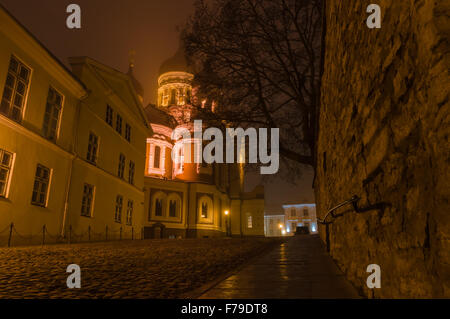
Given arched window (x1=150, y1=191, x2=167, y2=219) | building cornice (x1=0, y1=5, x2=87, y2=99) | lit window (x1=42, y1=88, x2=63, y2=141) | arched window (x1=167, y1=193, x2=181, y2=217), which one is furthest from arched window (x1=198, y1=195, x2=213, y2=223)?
lit window (x1=42, y1=88, x2=63, y2=141)

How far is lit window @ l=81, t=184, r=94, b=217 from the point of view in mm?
16438

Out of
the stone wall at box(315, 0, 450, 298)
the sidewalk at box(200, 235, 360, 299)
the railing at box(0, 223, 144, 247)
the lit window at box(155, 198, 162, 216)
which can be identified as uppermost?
the lit window at box(155, 198, 162, 216)

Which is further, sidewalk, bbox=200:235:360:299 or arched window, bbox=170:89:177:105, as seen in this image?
arched window, bbox=170:89:177:105

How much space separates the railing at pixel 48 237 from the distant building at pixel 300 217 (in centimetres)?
6439

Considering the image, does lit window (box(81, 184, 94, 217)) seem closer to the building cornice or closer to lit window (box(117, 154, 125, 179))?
lit window (box(117, 154, 125, 179))

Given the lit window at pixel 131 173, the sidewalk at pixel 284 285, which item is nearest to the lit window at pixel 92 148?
the lit window at pixel 131 173

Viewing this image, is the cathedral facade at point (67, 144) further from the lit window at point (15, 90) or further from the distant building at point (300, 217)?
the distant building at point (300, 217)

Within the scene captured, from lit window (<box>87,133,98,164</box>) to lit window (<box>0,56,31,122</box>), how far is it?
530 cm

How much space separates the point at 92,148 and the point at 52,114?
3761 mm

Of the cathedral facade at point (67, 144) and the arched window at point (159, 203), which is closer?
the cathedral facade at point (67, 144)

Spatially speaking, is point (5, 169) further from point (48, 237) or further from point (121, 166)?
point (121, 166)

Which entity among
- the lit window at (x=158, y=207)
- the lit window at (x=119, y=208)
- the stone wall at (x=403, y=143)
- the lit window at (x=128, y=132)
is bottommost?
the stone wall at (x=403, y=143)

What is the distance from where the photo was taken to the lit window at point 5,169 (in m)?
11.2

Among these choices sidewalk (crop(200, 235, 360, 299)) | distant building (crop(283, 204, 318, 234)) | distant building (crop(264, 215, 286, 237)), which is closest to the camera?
sidewalk (crop(200, 235, 360, 299))
